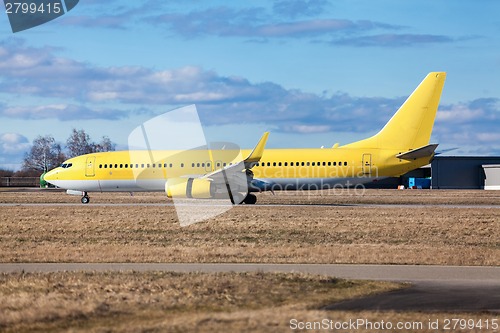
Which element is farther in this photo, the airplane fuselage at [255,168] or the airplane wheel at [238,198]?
the airplane fuselage at [255,168]

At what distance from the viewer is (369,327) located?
10.0 metres

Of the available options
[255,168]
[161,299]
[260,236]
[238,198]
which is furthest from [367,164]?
[161,299]

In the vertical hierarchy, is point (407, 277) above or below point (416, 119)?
below

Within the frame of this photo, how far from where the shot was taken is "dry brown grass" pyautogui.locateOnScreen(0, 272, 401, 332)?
33.3 ft

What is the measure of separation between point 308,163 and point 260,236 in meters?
19.6

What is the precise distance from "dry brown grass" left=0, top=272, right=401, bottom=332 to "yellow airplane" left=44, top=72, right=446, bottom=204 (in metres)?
26.7

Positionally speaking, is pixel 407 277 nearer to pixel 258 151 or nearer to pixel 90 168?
pixel 258 151

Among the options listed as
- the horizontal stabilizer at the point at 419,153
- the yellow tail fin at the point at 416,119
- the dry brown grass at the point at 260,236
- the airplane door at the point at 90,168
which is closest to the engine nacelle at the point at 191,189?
the dry brown grass at the point at 260,236

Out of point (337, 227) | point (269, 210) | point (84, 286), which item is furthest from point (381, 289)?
point (269, 210)

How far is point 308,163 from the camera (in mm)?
43750

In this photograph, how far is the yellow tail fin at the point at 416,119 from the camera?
4334cm

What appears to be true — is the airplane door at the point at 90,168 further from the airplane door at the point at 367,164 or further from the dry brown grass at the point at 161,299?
the dry brown grass at the point at 161,299

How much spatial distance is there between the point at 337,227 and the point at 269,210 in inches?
350

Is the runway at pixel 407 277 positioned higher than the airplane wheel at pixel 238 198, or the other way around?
the runway at pixel 407 277
